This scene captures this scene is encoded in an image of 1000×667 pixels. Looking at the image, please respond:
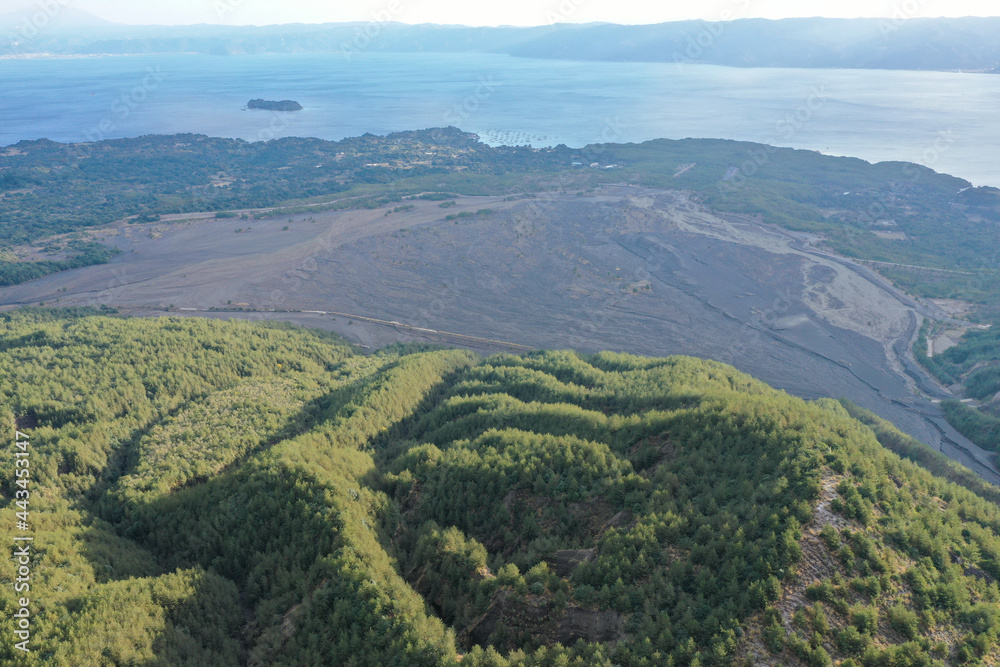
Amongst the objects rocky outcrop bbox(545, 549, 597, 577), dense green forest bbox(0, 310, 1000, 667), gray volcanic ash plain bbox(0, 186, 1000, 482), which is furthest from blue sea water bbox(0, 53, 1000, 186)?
rocky outcrop bbox(545, 549, 597, 577)

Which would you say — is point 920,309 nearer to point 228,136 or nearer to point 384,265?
point 384,265

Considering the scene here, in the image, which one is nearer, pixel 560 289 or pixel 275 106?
pixel 560 289

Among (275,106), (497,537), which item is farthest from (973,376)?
(275,106)

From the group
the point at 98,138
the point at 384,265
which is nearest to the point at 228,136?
the point at 98,138

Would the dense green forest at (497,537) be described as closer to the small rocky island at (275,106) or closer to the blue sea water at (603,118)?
the blue sea water at (603,118)

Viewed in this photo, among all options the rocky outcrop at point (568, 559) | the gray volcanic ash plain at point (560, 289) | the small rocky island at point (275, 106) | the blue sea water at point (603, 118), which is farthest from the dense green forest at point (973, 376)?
the small rocky island at point (275, 106)

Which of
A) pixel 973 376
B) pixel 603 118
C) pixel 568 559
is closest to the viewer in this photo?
pixel 568 559

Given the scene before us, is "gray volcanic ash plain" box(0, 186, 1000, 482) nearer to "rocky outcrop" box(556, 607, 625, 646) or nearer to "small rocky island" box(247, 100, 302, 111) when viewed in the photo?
"rocky outcrop" box(556, 607, 625, 646)

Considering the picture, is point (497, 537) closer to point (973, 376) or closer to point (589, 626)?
point (589, 626)
